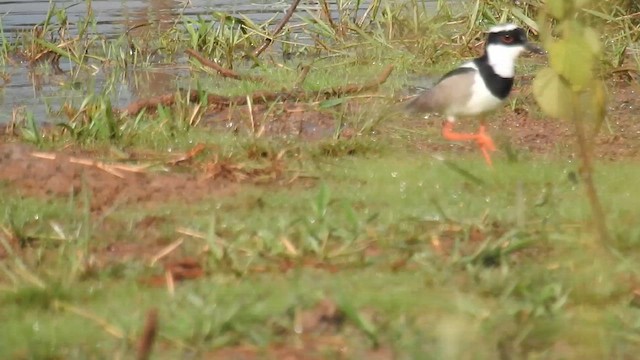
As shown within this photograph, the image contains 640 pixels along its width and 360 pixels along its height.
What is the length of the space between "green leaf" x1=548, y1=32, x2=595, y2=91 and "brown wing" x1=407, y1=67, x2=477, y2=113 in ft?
10.1

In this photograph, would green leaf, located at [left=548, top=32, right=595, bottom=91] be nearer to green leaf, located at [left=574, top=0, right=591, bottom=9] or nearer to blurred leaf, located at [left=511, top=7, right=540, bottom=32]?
green leaf, located at [left=574, top=0, right=591, bottom=9]

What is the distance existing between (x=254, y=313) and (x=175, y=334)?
249 millimetres

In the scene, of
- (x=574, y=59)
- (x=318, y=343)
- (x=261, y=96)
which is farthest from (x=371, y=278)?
(x=261, y=96)

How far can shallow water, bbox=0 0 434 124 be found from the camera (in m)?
8.26

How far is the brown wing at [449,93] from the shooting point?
21.7ft

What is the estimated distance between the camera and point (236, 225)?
4.70 m

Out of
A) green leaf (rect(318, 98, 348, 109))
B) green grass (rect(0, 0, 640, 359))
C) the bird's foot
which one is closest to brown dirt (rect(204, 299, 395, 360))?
green grass (rect(0, 0, 640, 359))

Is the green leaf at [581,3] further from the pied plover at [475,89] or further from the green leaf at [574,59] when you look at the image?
the pied plover at [475,89]

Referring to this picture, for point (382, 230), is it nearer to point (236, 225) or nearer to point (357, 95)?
point (236, 225)

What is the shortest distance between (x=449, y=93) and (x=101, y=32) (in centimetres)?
447

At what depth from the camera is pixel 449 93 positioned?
6676mm

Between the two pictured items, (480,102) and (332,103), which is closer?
(480,102)

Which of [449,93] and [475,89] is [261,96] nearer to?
[449,93]

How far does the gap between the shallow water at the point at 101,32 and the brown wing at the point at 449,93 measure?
186 cm
